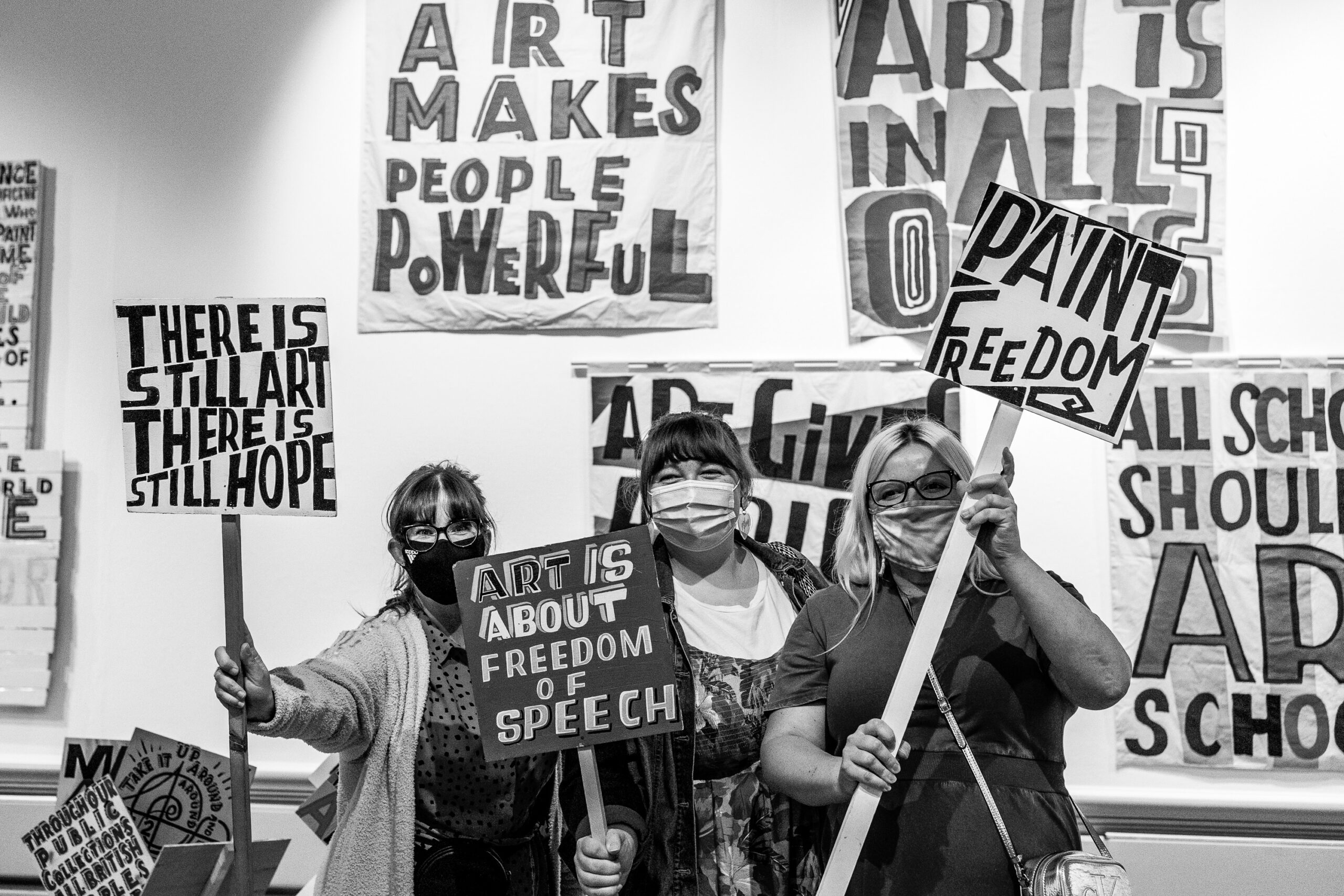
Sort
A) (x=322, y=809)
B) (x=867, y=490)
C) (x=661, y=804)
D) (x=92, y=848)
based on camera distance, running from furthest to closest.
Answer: (x=322, y=809), (x=92, y=848), (x=661, y=804), (x=867, y=490)

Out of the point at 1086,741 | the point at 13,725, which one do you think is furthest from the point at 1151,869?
the point at 13,725

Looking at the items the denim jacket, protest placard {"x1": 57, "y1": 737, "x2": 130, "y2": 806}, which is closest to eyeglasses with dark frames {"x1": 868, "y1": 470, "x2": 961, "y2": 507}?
the denim jacket

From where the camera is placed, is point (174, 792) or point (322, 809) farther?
point (322, 809)

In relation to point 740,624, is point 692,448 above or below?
above

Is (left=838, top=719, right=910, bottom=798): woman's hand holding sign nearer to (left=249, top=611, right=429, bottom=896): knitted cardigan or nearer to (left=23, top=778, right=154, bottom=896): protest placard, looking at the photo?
(left=249, top=611, right=429, bottom=896): knitted cardigan

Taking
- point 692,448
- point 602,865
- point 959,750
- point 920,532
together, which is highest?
point 692,448

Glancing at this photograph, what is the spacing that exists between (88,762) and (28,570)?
3.03 ft

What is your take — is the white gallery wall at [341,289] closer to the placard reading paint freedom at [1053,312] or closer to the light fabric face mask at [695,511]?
the light fabric face mask at [695,511]

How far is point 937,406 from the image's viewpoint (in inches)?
126

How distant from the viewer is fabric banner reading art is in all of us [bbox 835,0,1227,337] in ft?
10.5

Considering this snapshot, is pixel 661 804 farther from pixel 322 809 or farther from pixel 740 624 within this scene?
pixel 322 809

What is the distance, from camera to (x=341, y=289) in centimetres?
345

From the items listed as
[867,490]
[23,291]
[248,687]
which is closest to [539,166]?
[23,291]

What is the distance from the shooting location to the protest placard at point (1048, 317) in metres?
1.85
